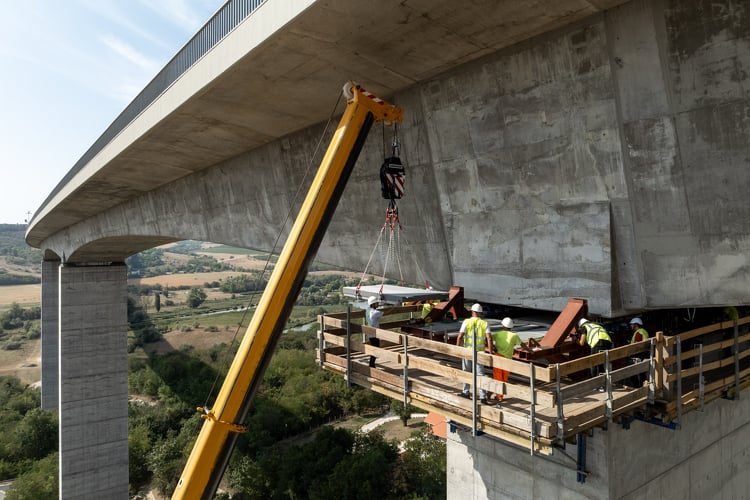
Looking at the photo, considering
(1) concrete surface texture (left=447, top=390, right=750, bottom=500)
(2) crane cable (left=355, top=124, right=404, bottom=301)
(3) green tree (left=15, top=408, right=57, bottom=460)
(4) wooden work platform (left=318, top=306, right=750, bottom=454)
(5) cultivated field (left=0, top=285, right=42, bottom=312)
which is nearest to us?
(4) wooden work platform (left=318, top=306, right=750, bottom=454)

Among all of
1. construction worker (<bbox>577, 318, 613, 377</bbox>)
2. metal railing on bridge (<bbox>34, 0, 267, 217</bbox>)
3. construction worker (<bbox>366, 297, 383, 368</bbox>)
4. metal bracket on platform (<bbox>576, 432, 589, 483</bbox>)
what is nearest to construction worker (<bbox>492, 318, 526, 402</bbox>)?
construction worker (<bbox>577, 318, 613, 377</bbox>)

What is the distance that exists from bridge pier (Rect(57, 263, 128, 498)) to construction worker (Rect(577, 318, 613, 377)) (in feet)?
89.5

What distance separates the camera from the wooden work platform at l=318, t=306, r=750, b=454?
204 inches

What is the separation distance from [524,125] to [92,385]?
1110 inches

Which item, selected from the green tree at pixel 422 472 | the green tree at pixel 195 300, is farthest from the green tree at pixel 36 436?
the green tree at pixel 195 300

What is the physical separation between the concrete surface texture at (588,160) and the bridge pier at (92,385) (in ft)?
73.2

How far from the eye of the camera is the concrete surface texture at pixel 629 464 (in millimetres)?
6629

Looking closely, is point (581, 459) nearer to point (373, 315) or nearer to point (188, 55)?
point (373, 315)

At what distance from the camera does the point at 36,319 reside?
108m

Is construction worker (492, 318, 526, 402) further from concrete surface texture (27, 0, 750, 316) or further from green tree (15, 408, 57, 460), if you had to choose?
green tree (15, 408, 57, 460)

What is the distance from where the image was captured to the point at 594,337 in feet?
20.6

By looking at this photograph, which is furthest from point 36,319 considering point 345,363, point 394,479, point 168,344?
point 345,363

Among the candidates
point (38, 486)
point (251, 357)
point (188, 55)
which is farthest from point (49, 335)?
point (251, 357)

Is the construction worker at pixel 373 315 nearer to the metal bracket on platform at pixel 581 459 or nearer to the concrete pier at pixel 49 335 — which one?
the metal bracket on platform at pixel 581 459
